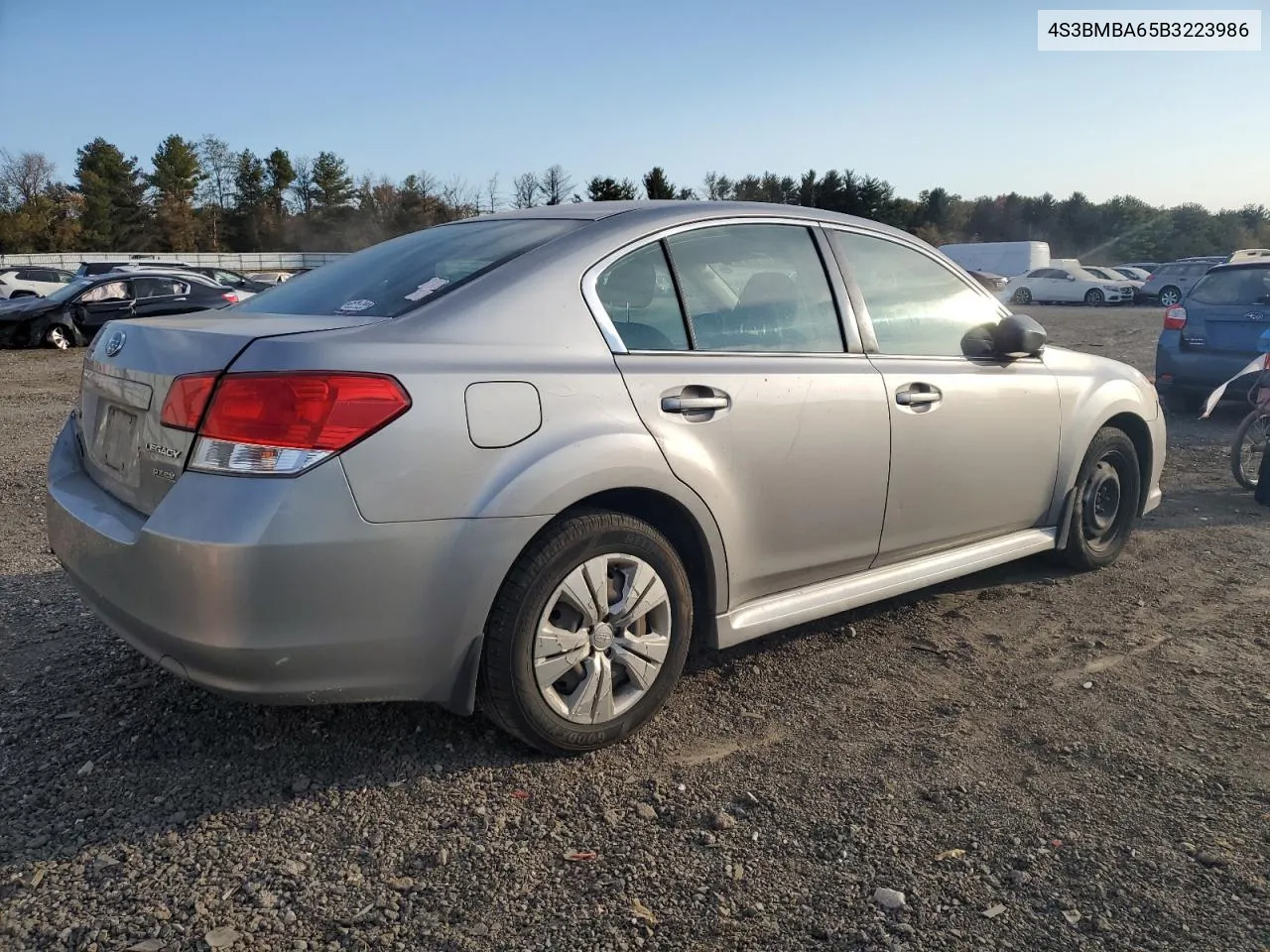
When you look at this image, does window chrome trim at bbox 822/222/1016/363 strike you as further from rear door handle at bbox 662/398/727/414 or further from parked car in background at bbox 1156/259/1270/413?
parked car in background at bbox 1156/259/1270/413

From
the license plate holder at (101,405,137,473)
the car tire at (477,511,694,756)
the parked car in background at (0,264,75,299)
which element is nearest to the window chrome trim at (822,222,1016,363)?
the car tire at (477,511,694,756)

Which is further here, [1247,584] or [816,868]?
[1247,584]

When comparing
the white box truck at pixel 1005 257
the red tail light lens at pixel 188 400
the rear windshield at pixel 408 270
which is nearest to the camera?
the red tail light lens at pixel 188 400

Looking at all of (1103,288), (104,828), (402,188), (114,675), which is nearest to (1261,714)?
(104,828)

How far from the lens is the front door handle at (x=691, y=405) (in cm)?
302

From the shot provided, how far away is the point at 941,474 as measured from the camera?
12.5 ft

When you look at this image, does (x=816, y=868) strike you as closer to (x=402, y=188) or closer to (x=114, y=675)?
(x=114, y=675)

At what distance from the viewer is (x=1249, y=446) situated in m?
6.81

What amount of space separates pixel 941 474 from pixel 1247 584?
203cm

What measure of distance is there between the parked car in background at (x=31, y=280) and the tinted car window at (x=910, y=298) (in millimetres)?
27730

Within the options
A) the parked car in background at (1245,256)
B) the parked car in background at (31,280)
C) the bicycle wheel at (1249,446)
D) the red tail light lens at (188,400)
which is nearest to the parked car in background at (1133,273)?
the parked car in background at (1245,256)

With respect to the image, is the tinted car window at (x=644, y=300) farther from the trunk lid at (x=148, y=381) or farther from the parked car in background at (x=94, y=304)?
the parked car in background at (x=94, y=304)

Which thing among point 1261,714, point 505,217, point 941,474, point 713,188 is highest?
point 713,188

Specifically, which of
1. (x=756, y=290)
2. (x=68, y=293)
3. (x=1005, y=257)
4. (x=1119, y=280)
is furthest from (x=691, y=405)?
(x=1005, y=257)
